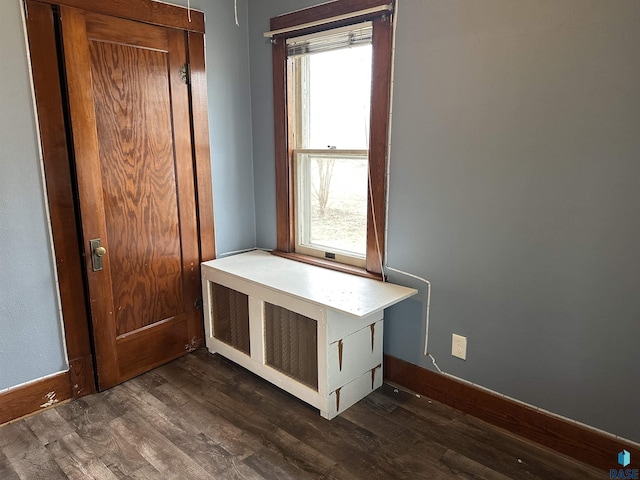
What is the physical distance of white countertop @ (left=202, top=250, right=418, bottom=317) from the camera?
2.17m

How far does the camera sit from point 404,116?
90.3 inches

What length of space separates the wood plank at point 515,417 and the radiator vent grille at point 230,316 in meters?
0.87

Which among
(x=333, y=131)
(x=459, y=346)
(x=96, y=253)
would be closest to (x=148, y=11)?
(x=333, y=131)

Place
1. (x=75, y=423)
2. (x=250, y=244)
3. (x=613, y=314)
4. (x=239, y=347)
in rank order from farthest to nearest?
(x=250, y=244) < (x=239, y=347) < (x=75, y=423) < (x=613, y=314)

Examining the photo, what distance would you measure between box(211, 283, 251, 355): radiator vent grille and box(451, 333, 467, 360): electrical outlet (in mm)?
1176

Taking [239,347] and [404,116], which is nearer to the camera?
[404,116]

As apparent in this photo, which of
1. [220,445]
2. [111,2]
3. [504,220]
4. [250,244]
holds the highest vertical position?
[111,2]

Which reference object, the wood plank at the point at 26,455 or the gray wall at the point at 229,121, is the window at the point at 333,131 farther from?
the wood plank at the point at 26,455

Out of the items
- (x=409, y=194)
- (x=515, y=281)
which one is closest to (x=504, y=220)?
(x=515, y=281)

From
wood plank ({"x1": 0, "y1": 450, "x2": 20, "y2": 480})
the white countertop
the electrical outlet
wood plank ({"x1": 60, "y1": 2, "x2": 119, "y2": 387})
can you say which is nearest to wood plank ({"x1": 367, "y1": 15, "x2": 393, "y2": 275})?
the white countertop

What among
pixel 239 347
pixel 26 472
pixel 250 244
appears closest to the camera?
pixel 26 472

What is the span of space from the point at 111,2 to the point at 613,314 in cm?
281

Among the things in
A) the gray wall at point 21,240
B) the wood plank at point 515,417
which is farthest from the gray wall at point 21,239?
the wood plank at point 515,417

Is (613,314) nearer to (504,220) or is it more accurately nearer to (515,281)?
(515,281)
